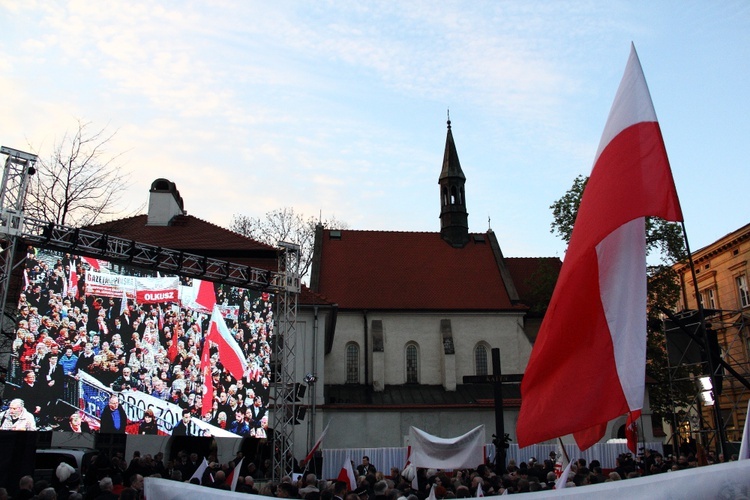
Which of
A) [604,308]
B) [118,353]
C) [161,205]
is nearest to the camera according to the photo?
[604,308]

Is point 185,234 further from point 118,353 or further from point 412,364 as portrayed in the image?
point 412,364

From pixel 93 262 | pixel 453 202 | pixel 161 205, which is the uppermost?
pixel 453 202

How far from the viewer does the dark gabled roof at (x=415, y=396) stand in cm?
3228

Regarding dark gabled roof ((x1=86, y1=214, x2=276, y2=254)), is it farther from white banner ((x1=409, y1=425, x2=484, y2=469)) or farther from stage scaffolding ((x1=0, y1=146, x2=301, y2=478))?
white banner ((x1=409, y1=425, x2=484, y2=469))

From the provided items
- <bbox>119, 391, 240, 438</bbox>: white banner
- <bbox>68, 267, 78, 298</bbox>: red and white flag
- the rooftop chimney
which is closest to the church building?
the rooftop chimney

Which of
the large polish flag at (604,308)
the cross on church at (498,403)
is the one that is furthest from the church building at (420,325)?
the large polish flag at (604,308)

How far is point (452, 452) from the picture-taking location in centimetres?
1425

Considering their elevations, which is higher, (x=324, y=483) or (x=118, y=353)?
(x=118, y=353)

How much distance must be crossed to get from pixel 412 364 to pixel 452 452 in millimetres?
22333

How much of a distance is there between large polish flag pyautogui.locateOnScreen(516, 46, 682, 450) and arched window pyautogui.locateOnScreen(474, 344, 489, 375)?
30570 mm

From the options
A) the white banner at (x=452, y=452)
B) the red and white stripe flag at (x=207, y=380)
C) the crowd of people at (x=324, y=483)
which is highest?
the red and white stripe flag at (x=207, y=380)

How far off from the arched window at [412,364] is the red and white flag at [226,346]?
17883 millimetres

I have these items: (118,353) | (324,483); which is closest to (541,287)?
(118,353)

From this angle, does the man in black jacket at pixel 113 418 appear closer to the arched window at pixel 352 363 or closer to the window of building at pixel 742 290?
the arched window at pixel 352 363
